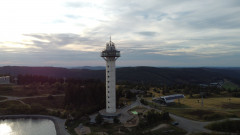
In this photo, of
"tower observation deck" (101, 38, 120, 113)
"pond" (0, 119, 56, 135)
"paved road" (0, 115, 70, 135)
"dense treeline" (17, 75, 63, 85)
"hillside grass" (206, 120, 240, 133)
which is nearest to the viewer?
"hillside grass" (206, 120, 240, 133)

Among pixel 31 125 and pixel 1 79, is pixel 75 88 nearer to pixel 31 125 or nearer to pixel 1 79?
pixel 31 125

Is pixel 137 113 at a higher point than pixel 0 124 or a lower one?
higher

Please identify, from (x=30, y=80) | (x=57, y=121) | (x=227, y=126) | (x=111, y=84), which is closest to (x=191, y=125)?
(x=227, y=126)

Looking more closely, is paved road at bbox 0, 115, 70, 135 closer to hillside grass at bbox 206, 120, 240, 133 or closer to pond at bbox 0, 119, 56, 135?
pond at bbox 0, 119, 56, 135

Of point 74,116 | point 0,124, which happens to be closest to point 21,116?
point 0,124

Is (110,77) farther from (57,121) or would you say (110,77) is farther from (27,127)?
(27,127)

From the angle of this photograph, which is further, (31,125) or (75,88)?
(75,88)

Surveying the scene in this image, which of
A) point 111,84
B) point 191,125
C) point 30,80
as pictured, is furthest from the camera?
point 30,80

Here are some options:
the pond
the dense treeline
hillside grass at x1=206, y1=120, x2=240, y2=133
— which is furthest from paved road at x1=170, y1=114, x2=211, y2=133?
→ the dense treeline
